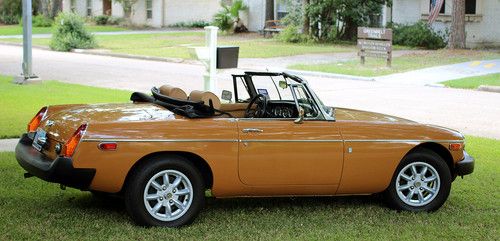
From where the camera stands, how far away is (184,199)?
645cm

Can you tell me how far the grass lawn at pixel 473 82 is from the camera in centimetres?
2009

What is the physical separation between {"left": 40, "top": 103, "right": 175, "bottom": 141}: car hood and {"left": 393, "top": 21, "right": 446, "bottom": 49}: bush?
26103mm

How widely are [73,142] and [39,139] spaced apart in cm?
65

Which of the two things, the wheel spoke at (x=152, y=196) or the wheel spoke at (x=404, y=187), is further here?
the wheel spoke at (x=404, y=187)

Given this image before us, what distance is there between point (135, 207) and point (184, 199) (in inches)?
15.6

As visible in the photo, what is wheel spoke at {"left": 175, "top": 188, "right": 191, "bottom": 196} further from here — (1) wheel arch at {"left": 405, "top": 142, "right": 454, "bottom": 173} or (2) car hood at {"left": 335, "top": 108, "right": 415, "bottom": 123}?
(1) wheel arch at {"left": 405, "top": 142, "right": 454, "bottom": 173}

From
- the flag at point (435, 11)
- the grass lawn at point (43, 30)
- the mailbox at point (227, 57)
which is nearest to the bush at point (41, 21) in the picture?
the grass lawn at point (43, 30)

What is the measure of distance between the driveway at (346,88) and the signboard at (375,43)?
293 cm

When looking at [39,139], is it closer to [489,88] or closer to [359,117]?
[359,117]

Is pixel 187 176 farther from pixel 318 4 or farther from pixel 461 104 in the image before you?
pixel 318 4

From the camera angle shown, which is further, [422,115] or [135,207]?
[422,115]

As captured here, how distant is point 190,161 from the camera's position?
6.52 m

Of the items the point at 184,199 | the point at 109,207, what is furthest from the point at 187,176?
the point at 109,207

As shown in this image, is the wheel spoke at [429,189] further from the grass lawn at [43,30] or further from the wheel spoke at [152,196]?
the grass lawn at [43,30]
